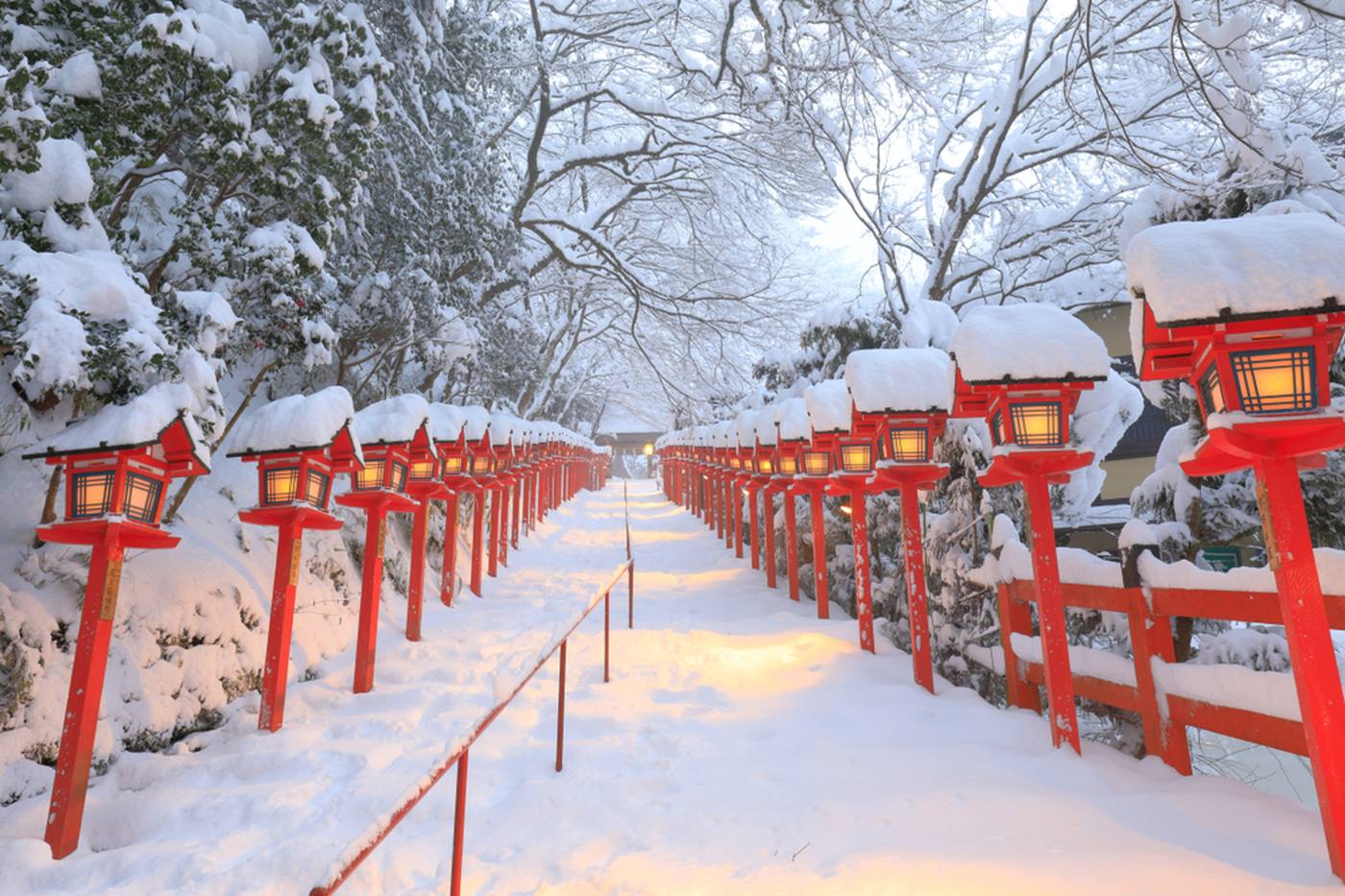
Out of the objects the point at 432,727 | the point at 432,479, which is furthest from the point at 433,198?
the point at 432,727

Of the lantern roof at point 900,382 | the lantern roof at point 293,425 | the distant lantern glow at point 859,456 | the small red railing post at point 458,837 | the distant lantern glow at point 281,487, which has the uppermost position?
the lantern roof at point 900,382

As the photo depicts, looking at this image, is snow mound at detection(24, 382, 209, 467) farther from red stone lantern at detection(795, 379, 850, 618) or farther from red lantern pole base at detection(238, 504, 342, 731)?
red stone lantern at detection(795, 379, 850, 618)

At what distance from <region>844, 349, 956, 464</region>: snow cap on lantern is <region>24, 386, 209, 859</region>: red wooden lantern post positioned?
484cm

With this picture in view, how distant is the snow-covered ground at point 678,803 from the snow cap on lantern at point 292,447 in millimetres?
1650

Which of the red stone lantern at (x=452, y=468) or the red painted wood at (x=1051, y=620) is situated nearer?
the red painted wood at (x=1051, y=620)

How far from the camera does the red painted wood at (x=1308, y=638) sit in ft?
8.05

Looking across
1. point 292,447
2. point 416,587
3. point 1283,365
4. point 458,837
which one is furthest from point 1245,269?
point 416,587

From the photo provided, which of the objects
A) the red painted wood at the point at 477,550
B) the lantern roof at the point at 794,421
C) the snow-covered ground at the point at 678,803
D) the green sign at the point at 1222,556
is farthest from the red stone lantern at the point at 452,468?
the green sign at the point at 1222,556

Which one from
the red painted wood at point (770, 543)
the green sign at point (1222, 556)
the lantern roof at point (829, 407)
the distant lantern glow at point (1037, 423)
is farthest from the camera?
the red painted wood at point (770, 543)

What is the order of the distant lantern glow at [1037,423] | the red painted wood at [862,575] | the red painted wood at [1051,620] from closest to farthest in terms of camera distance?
the red painted wood at [1051,620] → the distant lantern glow at [1037,423] → the red painted wood at [862,575]

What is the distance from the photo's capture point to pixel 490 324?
495 inches

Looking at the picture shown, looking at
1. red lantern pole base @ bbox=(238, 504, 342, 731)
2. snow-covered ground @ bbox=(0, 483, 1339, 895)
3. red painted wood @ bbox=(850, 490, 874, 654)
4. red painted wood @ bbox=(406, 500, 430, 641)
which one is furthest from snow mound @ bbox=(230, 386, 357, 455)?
red painted wood @ bbox=(850, 490, 874, 654)

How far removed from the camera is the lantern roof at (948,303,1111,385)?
394 cm

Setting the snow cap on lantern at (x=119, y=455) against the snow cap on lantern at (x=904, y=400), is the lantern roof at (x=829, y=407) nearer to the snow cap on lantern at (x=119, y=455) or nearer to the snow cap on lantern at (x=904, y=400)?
the snow cap on lantern at (x=904, y=400)
